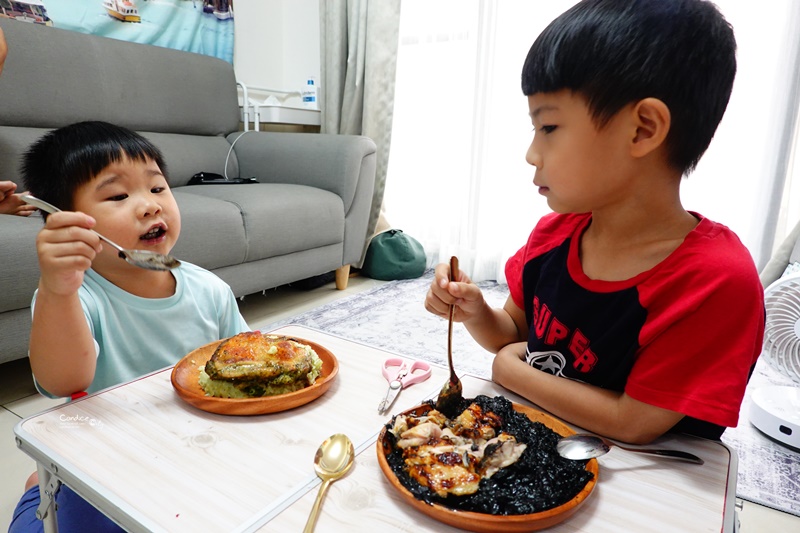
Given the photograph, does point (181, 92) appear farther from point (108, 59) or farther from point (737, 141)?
point (737, 141)

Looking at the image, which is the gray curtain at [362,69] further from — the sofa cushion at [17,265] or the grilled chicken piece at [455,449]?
the grilled chicken piece at [455,449]

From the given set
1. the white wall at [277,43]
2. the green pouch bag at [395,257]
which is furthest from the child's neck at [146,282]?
the white wall at [277,43]

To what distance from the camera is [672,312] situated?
2.10 feet

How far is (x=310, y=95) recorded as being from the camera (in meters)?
3.69

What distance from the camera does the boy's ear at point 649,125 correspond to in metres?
0.61

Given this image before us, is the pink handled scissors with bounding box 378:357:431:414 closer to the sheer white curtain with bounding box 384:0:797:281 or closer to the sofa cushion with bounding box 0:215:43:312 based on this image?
the sofa cushion with bounding box 0:215:43:312

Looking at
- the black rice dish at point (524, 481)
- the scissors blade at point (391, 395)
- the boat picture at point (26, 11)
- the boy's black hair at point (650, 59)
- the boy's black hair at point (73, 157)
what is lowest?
the scissors blade at point (391, 395)

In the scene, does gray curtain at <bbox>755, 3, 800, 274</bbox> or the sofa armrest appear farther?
the sofa armrest

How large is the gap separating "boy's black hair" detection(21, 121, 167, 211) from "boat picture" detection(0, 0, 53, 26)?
6.07 ft

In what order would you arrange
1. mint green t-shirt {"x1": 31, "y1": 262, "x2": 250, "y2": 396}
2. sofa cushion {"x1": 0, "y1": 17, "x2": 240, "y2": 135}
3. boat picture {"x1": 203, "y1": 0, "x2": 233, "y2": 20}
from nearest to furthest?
mint green t-shirt {"x1": 31, "y1": 262, "x2": 250, "y2": 396}, sofa cushion {"x1": 0, "y1": 17, "x2": 240, "y2": 135}, boat picture {"x1": 203, "y1": 0, "x2": 233, "y2": 20}

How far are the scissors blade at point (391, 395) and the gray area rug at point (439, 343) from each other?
16cm

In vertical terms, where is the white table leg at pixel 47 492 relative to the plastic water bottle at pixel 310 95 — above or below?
below

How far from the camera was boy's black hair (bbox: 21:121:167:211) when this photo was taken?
2.81 feet

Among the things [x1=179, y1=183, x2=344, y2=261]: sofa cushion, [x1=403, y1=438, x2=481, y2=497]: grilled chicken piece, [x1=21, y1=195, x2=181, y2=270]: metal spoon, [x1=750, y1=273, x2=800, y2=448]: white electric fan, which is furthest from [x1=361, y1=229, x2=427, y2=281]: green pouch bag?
[x1=403, y1=438, x2=481, y2=497]: grilled chicken piece
